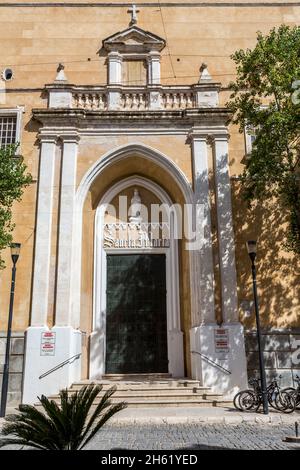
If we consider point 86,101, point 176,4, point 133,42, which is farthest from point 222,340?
point 176,4

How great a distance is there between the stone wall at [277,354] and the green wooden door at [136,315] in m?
3.01

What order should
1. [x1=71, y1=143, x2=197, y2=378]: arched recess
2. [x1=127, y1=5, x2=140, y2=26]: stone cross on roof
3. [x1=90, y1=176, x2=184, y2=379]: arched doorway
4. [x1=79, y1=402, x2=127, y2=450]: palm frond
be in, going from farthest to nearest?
[x1=127, y1=5, x2=140, y2=26]: stone cross on roof < [x1=90, y1=176, x2=184, y2=379]: arched doorway < [x1=71, y1=143, x2=197, y2=378]: arched recess < [x1=79, y1=402, x2=127, y2=450]: palm frond

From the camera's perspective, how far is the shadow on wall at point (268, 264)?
545 inches

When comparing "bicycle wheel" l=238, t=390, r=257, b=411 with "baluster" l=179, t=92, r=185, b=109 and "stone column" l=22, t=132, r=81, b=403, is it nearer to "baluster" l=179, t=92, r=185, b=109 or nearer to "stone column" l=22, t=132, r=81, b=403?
"stone column" l=22, t=132, r=81, b=403

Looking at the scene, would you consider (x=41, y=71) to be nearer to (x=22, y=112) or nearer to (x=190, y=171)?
(x=22, y=112)

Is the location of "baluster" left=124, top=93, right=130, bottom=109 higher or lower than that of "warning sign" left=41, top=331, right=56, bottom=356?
higher

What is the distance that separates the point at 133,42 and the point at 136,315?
34.4ft

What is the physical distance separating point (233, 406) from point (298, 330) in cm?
336

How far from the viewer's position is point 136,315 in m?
15.2

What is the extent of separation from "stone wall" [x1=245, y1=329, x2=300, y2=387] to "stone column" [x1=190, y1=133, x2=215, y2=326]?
1.55 metres

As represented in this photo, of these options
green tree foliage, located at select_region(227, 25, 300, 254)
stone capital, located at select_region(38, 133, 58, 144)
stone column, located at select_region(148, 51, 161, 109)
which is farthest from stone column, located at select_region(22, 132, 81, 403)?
green tree foliage, located at select_region(227, 25, 300, 254)

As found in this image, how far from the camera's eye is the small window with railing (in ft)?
52.0

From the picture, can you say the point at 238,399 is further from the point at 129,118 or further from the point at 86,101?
the point at 86,101

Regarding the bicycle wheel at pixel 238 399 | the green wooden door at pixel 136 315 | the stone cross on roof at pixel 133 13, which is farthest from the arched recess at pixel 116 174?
the stone cross on roof at pixel 133 13
